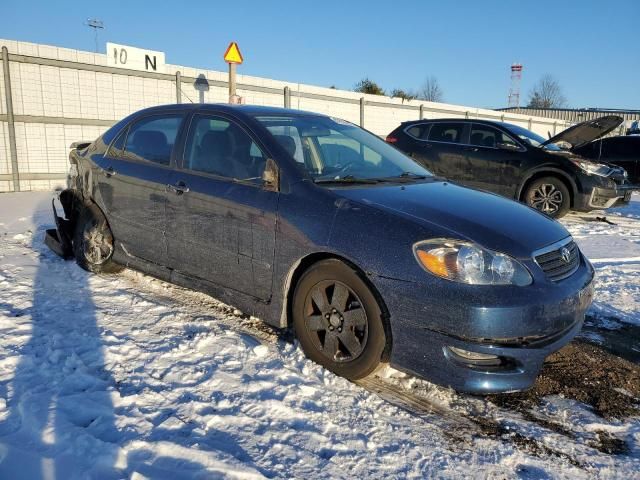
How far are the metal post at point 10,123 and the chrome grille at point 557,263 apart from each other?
1018cm

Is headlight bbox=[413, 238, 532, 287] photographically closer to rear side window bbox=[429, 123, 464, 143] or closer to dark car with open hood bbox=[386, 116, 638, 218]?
dark car with open hood bbox=[386, 116, 638, 218]

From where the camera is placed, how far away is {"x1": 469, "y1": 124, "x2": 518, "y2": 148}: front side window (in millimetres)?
8645

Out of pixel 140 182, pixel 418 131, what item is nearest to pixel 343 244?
pixel 140 182

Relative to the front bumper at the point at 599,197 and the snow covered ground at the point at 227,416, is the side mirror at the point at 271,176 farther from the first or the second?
the front bumper at the point at 599,197

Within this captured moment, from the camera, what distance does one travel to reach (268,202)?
10.7ft

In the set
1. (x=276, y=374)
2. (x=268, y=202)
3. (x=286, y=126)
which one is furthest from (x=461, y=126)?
(x=276, y=374)

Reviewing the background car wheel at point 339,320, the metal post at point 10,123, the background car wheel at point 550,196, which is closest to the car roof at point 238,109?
the background car wheel at point 339,320

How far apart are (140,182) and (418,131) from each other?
650 centimetres

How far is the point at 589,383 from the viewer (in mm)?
3090

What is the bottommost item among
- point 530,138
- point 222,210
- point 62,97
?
point 222,210

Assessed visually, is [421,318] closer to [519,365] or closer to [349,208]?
[519,365]

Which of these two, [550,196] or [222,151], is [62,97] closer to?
[222,151]

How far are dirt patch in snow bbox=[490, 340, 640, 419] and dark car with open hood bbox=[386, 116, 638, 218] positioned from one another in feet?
15.9

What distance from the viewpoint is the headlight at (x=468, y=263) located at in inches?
103
